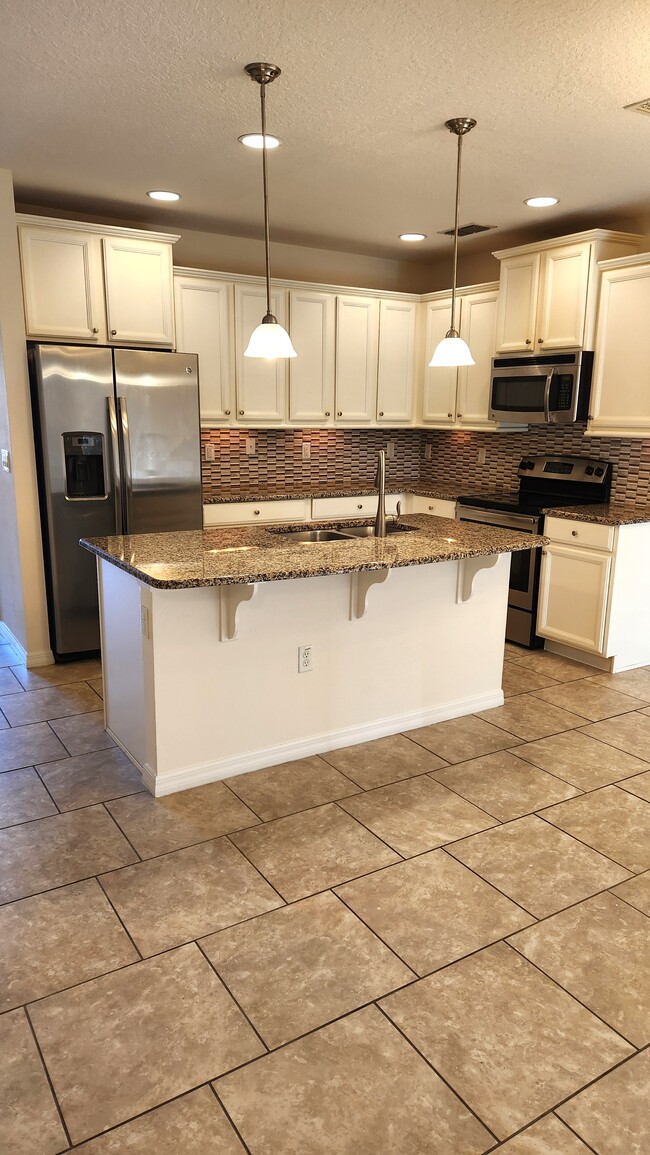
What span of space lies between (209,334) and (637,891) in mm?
3910

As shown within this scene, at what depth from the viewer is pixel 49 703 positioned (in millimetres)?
3787

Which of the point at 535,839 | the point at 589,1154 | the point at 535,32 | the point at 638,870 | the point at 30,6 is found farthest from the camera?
the point at 535,839

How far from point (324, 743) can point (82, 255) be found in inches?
115

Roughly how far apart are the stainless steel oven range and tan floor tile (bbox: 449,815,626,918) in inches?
A: 84.5

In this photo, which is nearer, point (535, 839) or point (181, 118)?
point (535, 839)

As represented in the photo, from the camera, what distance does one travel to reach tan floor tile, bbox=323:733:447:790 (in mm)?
3072

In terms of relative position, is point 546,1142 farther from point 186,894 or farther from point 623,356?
point 623,356

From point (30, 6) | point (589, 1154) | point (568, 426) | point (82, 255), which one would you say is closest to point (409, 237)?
point (568, 426)

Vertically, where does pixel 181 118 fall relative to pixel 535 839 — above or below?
above

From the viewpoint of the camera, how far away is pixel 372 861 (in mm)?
2488

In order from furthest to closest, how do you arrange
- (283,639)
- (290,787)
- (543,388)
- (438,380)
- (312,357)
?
1. (438,380)
2. (312,357)
3. (543,388)
4. (283,639)
5. (290,787)

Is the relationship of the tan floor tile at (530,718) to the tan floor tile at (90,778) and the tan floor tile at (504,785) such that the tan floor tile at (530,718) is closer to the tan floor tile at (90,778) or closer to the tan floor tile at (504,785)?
the tan floor tile at (504,785)

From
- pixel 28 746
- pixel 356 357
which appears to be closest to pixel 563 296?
pixel 356 357

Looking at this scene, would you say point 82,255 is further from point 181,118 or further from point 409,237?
point 409,237
